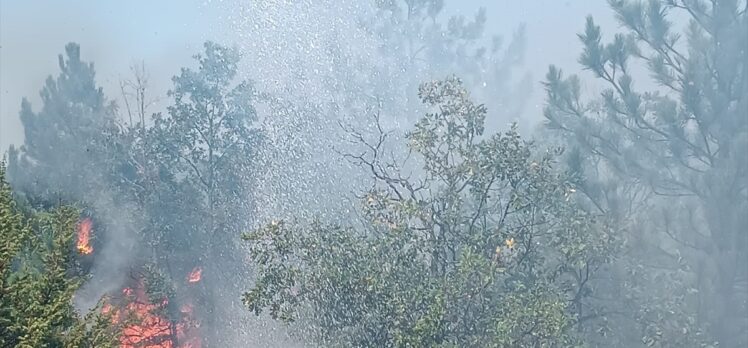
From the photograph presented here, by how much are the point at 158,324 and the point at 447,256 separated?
948 centimetres

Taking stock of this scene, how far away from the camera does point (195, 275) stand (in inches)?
786

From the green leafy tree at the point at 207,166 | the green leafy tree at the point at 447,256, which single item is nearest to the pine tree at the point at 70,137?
the green leafy tree at the point at 207,166

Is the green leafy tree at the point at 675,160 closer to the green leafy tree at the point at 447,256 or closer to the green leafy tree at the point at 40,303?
the green leafy tree at the point at 447,256

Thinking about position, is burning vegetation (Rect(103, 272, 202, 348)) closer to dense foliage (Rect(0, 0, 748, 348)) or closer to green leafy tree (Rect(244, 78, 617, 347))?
dense foliage (Rect(0, 0, 748, 348))

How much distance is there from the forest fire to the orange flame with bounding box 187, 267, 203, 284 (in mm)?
1181

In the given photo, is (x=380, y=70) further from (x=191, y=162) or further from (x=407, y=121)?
(x=191, y=162)

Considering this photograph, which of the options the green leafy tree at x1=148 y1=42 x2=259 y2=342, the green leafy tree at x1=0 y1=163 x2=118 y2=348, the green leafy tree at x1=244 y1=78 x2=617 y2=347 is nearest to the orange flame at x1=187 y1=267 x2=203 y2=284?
the green leafy tree at x1=148 y1=42 x2=259 y2=342

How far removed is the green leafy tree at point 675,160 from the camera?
10.8 metres

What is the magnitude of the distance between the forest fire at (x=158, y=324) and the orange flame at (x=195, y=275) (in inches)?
46.5

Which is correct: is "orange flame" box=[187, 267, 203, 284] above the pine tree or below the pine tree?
below

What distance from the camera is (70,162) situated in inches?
888

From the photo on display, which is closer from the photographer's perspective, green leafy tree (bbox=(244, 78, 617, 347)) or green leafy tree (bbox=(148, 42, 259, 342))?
green leafy tree (bbox=(244, 78, 617, 347))

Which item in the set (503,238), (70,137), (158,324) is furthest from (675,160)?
(70,137)

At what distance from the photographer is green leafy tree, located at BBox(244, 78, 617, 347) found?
889cm
